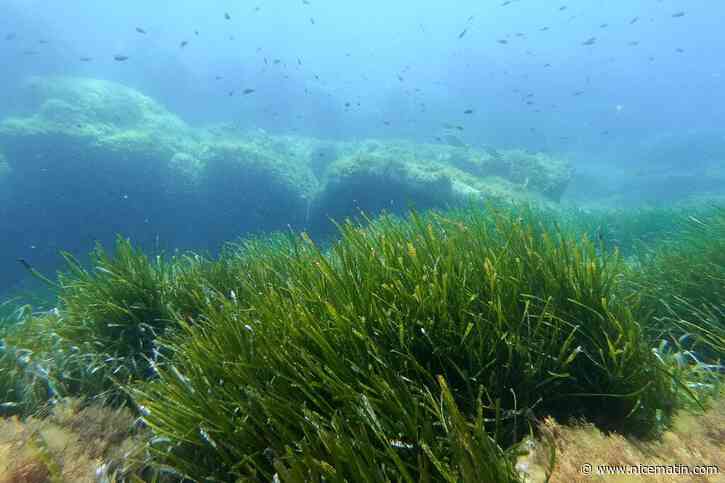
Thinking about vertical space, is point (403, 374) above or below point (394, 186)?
above

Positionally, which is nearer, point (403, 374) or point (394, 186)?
point (403, 374)

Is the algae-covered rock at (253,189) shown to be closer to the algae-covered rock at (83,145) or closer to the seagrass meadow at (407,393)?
the algae-covered rock at (83,145)

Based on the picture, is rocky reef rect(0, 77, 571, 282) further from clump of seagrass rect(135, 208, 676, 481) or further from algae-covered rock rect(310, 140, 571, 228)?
clump of seagrass rect(135, 208, 676, 481)

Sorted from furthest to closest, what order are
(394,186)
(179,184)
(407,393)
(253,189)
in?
1. (179,184)
2. (253,189)
3. (394,186)
4. (407,393)

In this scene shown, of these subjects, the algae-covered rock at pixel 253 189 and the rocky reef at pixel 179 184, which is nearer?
the rocky reef at pixel 179 184

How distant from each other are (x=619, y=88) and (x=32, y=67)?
136 metres

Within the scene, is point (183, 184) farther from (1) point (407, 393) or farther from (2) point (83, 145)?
(1) point (407, 393)

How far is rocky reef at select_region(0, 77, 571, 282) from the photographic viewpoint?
17.8 metres

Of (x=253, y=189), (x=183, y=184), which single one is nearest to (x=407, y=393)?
(x=253, y=189)

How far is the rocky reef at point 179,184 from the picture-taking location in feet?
58.2

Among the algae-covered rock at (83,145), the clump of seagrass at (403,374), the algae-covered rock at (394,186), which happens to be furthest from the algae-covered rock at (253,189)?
the clump of seagrass at (403,374)

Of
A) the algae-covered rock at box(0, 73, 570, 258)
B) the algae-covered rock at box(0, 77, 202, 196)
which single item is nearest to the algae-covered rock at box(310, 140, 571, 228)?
the algae-covered rock at box(0, 73, 570, 258)

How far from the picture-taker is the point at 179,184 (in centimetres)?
2081

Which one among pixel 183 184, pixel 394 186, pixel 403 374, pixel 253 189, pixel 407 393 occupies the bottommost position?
pixel 394 186
